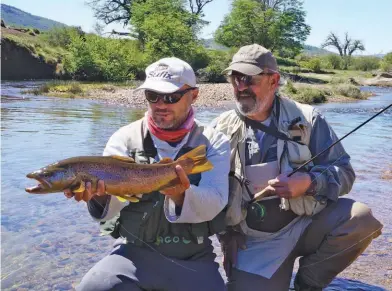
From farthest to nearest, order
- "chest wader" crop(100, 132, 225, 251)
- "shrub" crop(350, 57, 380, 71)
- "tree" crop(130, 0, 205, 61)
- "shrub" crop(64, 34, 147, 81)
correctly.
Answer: "shrub" crop(350, 57, 380, 71), "tree" crop(130, 0, 205, 61), "shrub" crop(64, 34, 147, 81), "chest wader" crop(100, 132, 225, 251)

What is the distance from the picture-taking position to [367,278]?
4309 mm

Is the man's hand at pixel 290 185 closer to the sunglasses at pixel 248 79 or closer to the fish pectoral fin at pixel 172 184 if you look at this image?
the sunglasses at pixel 248 79

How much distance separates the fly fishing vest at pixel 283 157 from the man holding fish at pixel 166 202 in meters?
0.35

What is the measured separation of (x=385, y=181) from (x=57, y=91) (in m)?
22.0

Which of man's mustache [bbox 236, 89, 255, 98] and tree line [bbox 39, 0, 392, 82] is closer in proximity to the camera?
man's mustache [bbox 236, 89, 255, 98]

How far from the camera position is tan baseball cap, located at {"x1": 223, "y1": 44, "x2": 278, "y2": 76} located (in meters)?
3.73

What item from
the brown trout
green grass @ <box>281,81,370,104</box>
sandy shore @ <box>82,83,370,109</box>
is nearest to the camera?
the brown trout

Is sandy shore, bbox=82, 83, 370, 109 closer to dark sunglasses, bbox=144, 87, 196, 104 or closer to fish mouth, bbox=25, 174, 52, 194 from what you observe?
dark sunglasses, bbox=144, 87, 196, 104

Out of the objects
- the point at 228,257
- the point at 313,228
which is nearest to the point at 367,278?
the point at 313,228

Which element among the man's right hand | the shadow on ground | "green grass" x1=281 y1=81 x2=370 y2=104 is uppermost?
the man's right hand

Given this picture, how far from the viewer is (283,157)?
373 centimetres

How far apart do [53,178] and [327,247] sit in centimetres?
207

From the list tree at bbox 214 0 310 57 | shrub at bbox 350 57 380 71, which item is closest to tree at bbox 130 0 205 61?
tree at bbox 214 0 310 57

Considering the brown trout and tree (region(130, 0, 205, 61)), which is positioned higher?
tree (region(130, 0, 205, 61))
